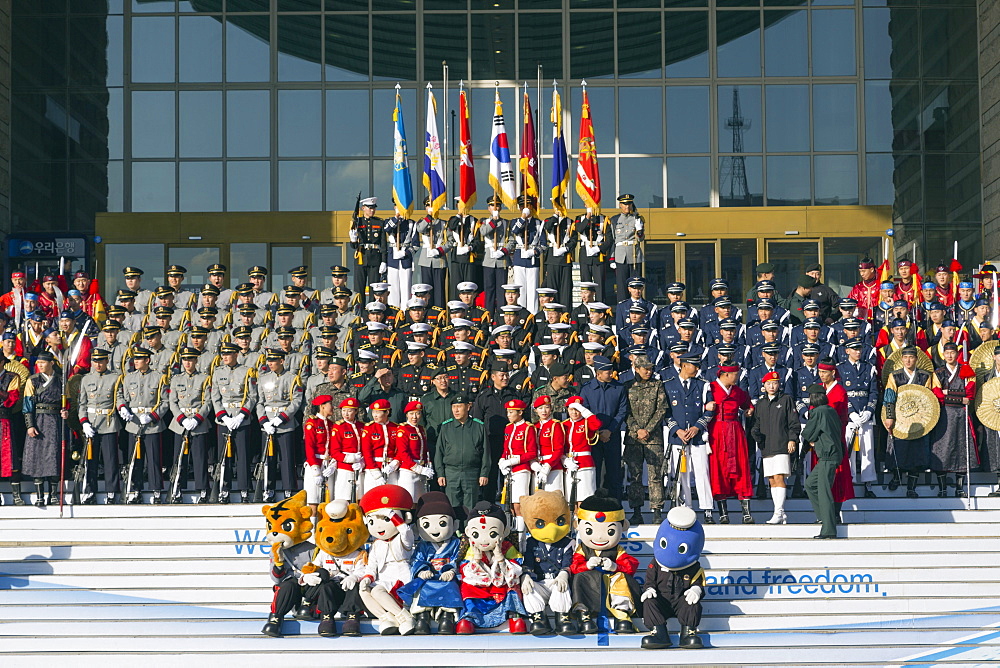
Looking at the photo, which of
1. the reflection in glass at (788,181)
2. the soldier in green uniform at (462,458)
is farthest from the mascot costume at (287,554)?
the reflection in glass at (788,181)

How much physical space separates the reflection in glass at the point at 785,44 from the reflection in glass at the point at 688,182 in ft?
8.03

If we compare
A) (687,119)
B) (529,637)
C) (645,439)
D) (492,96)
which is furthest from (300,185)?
(529,637)

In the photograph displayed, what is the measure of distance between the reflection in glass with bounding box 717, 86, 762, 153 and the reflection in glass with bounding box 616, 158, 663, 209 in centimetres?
144

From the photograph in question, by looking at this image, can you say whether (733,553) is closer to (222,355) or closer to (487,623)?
(487,623)

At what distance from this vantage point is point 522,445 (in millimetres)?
13258

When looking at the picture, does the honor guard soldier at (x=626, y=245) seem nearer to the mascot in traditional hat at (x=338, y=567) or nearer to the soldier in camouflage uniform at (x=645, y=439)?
the soldier in camouflage uniform at (x=645, y=439)

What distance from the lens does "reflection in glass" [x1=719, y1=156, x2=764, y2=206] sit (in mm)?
26672

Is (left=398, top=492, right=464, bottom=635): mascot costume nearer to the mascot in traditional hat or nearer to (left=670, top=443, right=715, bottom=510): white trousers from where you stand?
the mascot in traditional hat

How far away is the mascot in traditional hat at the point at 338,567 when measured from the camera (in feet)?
38.2

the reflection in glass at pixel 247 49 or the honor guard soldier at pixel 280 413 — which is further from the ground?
the reflection in glass at pixel 247 49

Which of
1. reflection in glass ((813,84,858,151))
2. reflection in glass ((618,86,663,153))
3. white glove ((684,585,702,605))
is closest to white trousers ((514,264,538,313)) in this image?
white glove ((684,585,702,605))

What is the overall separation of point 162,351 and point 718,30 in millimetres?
15736

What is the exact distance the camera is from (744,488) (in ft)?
44.8

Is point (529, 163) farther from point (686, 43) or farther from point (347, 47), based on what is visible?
point (347, 47)
